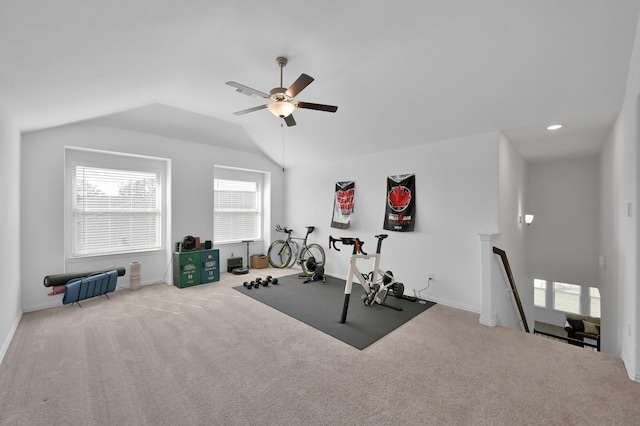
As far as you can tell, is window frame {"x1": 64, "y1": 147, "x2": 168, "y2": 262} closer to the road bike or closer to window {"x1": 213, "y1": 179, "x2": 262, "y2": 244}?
window {"x1": 213, "y1": 179, "x2": 262, "y2": 244}

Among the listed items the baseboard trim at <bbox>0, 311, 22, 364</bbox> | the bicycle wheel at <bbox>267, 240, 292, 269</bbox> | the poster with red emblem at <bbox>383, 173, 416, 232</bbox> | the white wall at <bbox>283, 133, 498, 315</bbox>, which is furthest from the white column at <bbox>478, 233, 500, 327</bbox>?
the baseboard trim at <bbox>0, 311, 22, 364</bbox>

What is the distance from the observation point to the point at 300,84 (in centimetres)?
246

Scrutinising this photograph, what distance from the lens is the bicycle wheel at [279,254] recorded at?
6.68 meters

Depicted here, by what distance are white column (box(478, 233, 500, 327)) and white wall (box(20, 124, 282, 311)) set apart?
17.0 feet

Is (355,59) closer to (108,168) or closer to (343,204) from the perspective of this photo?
(343,204)

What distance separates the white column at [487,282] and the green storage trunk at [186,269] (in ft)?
15.9

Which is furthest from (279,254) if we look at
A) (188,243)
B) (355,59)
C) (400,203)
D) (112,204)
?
(355,59)

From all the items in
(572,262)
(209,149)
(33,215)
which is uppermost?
(209,149)

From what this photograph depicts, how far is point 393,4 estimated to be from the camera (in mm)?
2234

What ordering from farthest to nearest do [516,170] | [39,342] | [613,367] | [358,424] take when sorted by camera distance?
[516,170] < [39,342] < [613,367] < [358,424]

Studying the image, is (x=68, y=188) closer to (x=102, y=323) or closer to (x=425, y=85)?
(x=102, y=323)

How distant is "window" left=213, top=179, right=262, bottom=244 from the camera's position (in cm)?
625

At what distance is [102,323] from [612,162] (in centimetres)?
725

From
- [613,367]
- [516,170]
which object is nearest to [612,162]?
[516,170]
